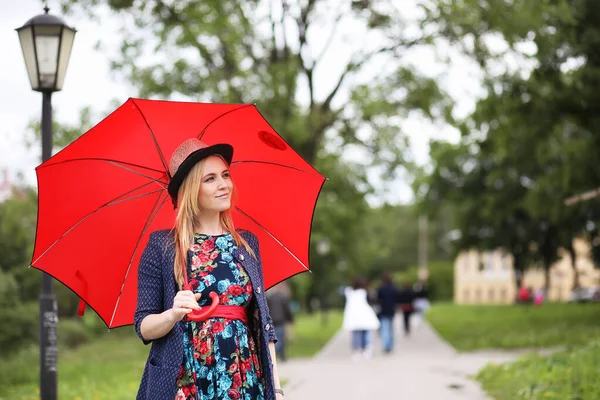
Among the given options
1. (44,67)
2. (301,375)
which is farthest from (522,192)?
(44,67)

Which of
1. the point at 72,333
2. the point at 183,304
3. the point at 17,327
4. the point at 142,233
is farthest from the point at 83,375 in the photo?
the point at 183,304

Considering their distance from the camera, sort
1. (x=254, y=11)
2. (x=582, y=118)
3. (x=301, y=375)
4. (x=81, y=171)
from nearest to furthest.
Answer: (x=81, y=171) → (x=301, y=375) → (x=582, y=118) → (x=254, y=11)

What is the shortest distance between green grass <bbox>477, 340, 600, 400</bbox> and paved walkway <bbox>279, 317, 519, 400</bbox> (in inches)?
11.6

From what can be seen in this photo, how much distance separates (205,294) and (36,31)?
211 inches

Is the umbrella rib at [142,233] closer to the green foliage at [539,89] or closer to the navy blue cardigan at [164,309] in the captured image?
the navy blue cardigan at [164,309]

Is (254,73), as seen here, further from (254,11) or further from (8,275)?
(8,275)

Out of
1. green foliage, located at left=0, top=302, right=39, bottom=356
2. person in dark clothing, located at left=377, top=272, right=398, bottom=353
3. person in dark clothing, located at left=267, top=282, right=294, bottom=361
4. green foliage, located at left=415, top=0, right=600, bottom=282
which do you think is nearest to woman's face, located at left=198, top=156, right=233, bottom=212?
green foliage, located at left=0, top=302, right=39, bottom=356

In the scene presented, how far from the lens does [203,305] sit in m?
3.89

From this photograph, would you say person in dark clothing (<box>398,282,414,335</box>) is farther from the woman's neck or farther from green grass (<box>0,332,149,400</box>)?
the woman's neck

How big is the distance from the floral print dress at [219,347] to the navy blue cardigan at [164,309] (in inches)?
1.6

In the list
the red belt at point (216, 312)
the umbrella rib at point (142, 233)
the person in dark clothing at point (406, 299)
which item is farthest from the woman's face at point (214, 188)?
the person in dark clothing at point (406, 299)

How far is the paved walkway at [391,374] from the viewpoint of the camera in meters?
12.4

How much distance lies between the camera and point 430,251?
10462 cm

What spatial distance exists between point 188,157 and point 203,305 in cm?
63
